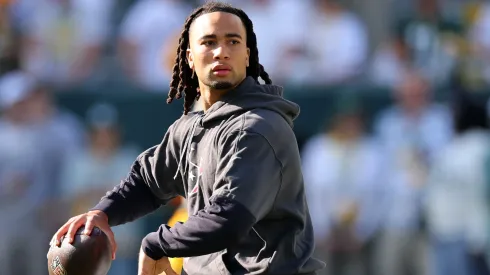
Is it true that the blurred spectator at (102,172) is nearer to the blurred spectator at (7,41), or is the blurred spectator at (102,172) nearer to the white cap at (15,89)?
the white cap at (15,89)

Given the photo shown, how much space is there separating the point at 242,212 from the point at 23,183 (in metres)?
6.94

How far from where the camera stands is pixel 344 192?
10836 millimetres

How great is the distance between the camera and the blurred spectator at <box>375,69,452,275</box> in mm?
10852

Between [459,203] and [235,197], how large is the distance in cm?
716

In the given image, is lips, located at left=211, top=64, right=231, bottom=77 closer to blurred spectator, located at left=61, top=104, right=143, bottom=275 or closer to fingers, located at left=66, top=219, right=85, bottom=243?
fingers, located at left=66, top=219, right=85, bottom=243

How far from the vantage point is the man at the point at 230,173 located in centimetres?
420

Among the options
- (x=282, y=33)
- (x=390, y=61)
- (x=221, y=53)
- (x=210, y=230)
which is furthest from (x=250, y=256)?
(x=390, y=61)

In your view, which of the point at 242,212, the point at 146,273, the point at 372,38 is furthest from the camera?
the point at 372,38

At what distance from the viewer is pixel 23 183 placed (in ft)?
35.3

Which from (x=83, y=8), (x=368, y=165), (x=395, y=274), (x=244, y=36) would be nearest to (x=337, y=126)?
(x=368, y=165)

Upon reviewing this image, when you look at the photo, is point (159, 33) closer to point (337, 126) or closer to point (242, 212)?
point (337, 126)

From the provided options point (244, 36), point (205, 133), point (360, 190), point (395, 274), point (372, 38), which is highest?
point (244, 36)

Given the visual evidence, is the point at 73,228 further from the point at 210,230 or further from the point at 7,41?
the point at 7,41

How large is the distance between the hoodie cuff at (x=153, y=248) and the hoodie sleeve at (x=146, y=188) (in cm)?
39
